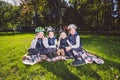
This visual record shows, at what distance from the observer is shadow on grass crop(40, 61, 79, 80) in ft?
28.9

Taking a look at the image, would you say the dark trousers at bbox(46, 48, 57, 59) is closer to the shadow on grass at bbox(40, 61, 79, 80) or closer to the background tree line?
the shadow on grass at bbox(40, 61, 79, 80)

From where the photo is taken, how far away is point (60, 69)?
952cm

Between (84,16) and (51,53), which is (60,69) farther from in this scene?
(84,16)

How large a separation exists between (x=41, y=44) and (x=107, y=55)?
372cm

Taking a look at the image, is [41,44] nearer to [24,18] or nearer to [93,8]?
[93,8]

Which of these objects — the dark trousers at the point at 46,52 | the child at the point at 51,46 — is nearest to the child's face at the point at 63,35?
the child at the point at 51,46

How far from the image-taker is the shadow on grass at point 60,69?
8796mm

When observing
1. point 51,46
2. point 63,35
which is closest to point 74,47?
point 63,35

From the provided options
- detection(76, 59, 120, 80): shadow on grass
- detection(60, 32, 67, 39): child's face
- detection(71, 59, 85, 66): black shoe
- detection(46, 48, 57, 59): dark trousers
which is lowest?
detection(76, 59, 120, 80): shadow on grass

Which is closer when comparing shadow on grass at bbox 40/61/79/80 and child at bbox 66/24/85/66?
shadow on grass at bbox 40/61/79/80

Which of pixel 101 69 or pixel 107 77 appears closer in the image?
pixel 107 77

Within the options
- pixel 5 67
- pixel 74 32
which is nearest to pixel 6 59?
pixel 5 67

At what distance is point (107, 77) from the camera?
891 cm

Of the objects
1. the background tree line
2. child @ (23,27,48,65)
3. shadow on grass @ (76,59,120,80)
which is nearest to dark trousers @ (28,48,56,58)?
child @ (23,27,48,65)
